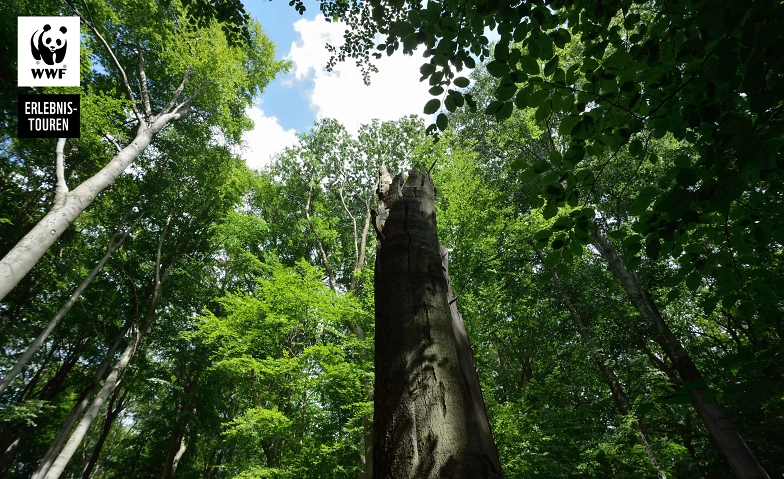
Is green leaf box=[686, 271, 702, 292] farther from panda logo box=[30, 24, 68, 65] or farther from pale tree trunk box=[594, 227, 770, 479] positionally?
panda logo box=[30, 24, 68, 65]

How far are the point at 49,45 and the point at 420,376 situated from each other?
13.3 meters

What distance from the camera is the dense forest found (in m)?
1.41

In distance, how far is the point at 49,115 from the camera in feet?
31.3

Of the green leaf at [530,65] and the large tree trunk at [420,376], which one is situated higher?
the green leaf at [530,65]

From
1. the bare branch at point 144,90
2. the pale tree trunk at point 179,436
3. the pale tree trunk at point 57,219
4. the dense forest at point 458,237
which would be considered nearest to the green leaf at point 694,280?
the dense forest at point 458,237

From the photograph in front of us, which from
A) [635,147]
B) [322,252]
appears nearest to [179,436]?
[322,252]

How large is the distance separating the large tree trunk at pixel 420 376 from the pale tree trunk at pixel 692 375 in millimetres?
5642

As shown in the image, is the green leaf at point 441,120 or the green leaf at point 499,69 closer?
the green leaf at point 499,69

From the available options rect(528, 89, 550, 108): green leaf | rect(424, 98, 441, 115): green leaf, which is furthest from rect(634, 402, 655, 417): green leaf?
rect(424, 98, 441, 115): green leaf

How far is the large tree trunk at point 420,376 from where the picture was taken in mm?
1029

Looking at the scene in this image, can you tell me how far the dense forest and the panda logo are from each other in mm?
973

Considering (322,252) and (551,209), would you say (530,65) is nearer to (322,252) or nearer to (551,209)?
(551,209)

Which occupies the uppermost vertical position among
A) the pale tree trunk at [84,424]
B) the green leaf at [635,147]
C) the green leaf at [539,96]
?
the pale tree trunk at [84,424]

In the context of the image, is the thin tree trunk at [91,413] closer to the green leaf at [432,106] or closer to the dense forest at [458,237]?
the dense forest at [458,237]
